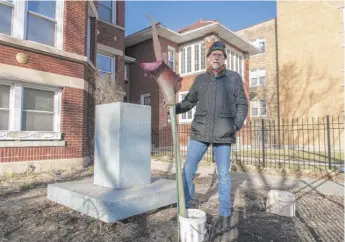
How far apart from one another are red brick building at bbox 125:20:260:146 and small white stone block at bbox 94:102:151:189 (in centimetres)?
1101

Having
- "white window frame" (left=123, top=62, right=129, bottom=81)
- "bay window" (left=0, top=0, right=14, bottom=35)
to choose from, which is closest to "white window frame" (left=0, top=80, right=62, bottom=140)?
"bay window" (left=0, top=0, right=14, bottom=35)

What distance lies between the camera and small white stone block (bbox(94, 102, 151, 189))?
3555mm

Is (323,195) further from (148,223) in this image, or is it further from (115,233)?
(115,233)

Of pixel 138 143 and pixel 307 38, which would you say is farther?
pixel 307 38

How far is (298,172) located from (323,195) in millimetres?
2474

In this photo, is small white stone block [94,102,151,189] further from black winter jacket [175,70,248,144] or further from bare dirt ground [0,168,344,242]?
black winter jacket [175,70,248,144]

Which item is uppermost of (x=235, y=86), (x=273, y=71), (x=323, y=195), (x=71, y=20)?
(x=273, y=71)

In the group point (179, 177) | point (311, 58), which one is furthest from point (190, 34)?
point (179, 177)

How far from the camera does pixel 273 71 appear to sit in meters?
25.3

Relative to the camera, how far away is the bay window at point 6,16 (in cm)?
684

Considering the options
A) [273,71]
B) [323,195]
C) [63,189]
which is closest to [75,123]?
[63,189]

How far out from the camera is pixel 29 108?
23.2 ft

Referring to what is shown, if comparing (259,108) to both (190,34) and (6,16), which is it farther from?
(6,16)

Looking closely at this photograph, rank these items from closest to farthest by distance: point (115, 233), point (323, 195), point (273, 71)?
1. point (115, 233)
2. point (323, 195)
3. point (273, 71)
